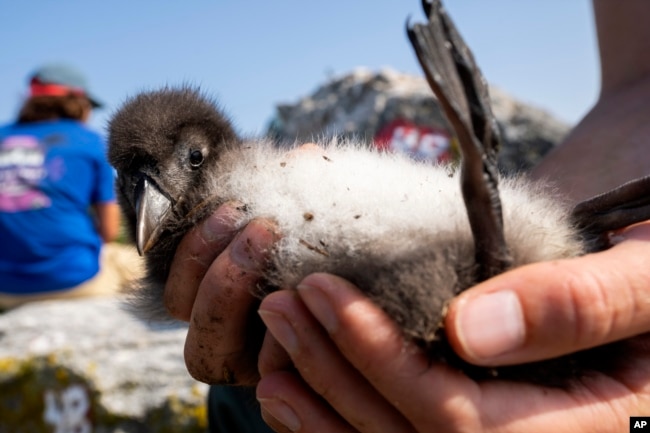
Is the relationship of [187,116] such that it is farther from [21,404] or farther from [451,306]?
[21,404]

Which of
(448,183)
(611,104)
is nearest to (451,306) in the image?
(448,183)

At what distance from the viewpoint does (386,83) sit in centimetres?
603

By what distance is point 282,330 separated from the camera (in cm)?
126

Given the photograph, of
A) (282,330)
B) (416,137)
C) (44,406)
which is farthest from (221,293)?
(416,137)

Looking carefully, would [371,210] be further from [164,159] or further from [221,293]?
[164,159]

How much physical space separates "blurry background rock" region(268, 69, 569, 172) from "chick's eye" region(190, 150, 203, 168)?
2.74 m

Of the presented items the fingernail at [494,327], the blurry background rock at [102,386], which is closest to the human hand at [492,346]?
the fingernail at [494,327]

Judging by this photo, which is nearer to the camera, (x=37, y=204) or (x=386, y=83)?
(x=37, y=204)

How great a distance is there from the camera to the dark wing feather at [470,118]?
1.11 metres

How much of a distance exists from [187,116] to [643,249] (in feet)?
4.18

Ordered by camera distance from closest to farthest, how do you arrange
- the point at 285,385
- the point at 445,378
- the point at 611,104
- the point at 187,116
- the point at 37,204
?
1. the point at 445,378
2. the point at 285,385
3. the point at 187,116
4. the point at 611,104
5. the point at 37,204

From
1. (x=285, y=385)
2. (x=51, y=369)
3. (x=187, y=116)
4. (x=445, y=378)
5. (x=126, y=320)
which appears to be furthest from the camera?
(x=126, y=320)

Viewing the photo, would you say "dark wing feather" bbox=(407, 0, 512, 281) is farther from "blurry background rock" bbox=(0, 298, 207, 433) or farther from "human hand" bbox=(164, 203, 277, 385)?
"blurry background rock" bbox=(0, 298, 207, 433)

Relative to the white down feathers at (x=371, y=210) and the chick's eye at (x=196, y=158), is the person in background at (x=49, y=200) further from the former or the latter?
the white down feathers at (x=371, y=210)
